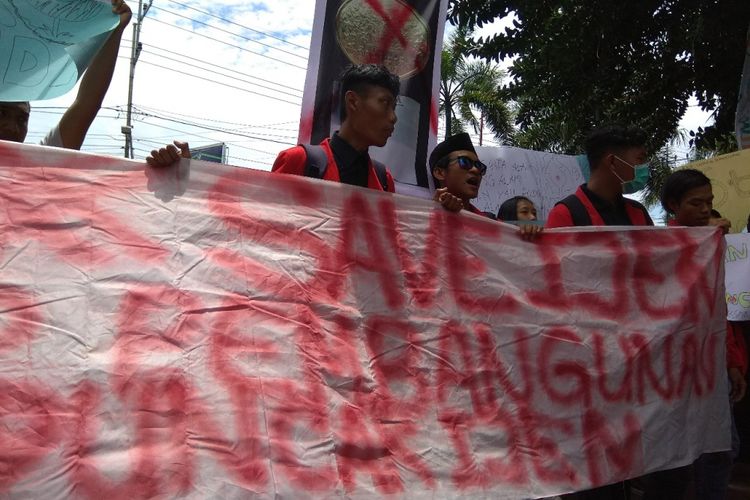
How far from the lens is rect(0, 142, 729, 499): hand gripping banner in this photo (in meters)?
1.73

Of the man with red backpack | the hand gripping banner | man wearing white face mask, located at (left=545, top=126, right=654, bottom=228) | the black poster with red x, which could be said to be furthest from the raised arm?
man wearing white face mask, located at (left=545, top=126, right=654, bottom=228)

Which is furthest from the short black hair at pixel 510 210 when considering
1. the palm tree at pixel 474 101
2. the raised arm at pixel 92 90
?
the palm tree at pixel 474 101

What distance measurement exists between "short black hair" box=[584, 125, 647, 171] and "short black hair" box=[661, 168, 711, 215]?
233mm

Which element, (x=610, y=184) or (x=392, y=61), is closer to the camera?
(x=610, y=184)

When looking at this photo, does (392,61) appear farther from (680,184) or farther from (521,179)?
(521,179)

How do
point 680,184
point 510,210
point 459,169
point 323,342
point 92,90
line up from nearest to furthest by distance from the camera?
1. point 323,342
2. point 92,90
3. point 459,169
4. point 680,184
5. point 510,210

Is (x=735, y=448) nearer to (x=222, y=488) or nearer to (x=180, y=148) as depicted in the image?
(x=222, y=488)

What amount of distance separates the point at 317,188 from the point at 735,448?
6.57 ft

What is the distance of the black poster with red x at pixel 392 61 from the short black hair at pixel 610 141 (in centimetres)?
91

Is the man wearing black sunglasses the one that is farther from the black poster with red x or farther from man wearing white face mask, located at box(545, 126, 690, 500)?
the black poster with red x

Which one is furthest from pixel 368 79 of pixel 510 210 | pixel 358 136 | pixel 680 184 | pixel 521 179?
pixel 521 179

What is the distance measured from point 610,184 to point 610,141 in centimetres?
20

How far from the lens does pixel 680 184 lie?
Result: 3.10m

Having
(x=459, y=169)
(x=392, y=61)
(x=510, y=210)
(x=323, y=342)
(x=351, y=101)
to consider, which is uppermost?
(x=392, y=61)
